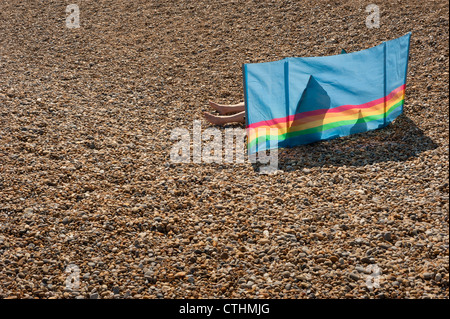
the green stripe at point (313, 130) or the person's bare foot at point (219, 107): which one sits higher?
the person's bare foot at point (219, 107)

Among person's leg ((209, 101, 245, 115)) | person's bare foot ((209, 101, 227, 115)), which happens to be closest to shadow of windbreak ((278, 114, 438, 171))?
person's leg ((209, 101, 245, 115))

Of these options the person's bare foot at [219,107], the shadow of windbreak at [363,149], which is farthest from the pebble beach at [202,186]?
the person's bare foot at [219,107]

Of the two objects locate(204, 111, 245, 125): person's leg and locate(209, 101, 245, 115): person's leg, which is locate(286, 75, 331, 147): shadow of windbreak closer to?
locate(204, 111, 245, 125): person's leg

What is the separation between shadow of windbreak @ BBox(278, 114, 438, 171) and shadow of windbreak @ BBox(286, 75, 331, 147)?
27cm

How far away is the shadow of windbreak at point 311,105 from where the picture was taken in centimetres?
638

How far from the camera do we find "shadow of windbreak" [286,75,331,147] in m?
6.38

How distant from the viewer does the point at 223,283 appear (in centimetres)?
435

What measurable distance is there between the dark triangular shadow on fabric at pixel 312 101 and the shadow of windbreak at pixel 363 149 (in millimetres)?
386

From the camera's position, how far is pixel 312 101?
6.43 metres

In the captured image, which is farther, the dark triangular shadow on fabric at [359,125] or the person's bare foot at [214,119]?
the person's bare foot at [214,119]

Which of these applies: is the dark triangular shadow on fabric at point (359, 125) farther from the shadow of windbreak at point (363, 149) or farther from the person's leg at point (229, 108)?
the person's leg at point (229, 108)

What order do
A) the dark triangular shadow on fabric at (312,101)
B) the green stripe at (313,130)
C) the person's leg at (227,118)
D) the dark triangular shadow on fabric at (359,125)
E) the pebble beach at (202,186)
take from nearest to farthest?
1. the pebble beach at (202,186)
2. the dark triangular shadow on fabric at (312,101)
3. the green stripe at (313,130)
4. the dark triangular shadow on fabric at (359,125)
5. the person's leg at (227,118)

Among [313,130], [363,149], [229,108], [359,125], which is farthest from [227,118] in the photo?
[363,149]

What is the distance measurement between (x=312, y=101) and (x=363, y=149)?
94 cm
